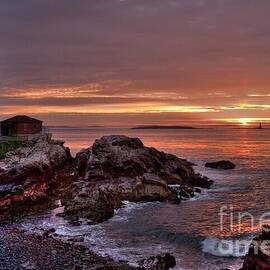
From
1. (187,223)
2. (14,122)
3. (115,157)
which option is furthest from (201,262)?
(14,122)

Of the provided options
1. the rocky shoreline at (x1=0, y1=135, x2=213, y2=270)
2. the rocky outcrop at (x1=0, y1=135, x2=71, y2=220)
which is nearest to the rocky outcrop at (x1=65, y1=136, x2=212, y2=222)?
the rocky shoreline at (x1=0, y1=135, x2=213, y2=270)

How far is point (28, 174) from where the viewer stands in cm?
5612

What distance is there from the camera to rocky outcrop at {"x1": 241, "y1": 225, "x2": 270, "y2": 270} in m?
20.8

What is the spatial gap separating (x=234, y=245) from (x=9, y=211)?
2386 cm

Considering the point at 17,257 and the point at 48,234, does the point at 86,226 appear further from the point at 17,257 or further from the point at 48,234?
the point at 17,257

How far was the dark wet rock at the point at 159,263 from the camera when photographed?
28275 mm

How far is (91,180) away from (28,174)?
27.6 ft

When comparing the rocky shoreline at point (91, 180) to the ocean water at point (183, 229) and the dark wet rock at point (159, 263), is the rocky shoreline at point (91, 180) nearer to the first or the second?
the ocean water at point (183, 229)

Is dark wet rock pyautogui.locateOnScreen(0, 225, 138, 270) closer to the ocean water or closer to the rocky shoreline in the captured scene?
the ocean water

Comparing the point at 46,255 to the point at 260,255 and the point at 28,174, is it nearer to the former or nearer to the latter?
the point at 260,255

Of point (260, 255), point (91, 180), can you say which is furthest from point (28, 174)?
point (260, 255)

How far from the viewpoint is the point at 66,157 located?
66188 mm

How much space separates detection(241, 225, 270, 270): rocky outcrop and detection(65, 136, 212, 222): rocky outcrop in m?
21.4

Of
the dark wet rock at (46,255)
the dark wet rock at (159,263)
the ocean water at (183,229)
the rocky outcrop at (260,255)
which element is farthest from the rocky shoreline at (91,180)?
the rocky outcrop at (260,255)
